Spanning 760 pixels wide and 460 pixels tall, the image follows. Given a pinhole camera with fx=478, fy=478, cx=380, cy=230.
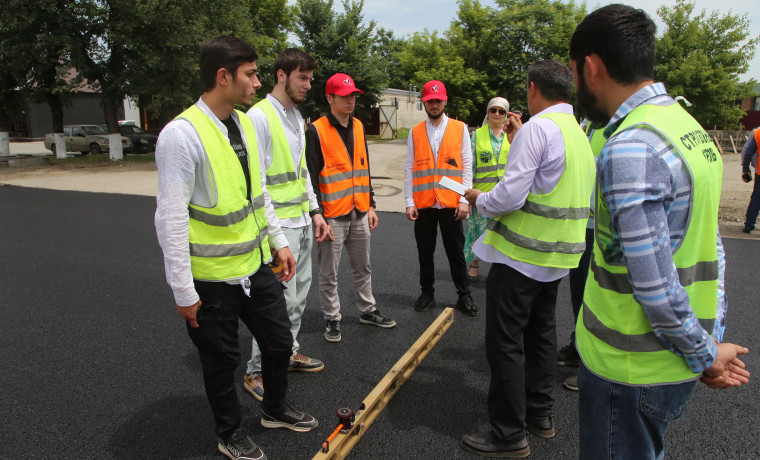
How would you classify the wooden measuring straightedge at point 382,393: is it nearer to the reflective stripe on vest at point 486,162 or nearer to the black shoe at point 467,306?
the black shoe at point 467,306

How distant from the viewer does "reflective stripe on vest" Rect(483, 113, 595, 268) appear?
8.09 feet

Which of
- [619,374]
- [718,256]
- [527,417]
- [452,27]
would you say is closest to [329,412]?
[527,417]

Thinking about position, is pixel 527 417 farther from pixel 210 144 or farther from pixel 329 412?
pixel 210 144

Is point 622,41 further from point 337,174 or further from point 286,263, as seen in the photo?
point 337,174

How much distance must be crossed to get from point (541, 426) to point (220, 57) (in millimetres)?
2649

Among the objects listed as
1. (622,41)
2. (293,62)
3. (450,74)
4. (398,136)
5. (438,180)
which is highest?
(450,74)

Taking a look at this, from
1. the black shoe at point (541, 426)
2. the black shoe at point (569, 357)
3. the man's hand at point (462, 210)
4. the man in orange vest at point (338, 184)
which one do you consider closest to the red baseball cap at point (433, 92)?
the man in orange vest at point (338, 184)

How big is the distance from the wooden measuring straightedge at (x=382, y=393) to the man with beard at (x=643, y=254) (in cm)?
131

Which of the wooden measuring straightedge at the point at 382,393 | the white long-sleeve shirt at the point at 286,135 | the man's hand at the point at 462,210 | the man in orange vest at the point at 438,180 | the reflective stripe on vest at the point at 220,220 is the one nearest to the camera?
the reflective stripe on vest at the point at 220,220

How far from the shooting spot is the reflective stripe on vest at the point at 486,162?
5.04m

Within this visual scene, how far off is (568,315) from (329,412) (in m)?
2.54

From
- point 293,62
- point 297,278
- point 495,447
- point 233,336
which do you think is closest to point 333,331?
point 297,278

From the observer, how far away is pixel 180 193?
2127 millimetres

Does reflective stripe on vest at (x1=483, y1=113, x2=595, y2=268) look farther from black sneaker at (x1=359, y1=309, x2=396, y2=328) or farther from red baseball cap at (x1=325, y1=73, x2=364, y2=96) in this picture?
black sneaker at (x1=359, y1=309, x2=396, y2=328)
